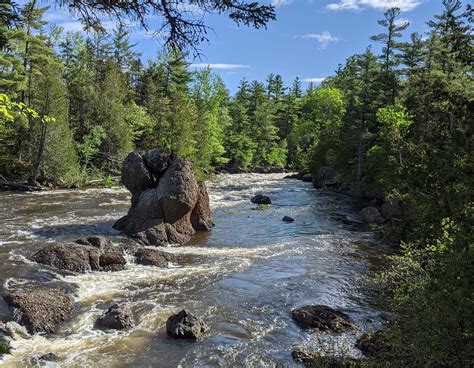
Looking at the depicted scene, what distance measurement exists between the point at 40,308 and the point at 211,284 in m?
5.85

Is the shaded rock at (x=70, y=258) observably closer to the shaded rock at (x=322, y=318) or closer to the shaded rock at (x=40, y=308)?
the shaded rock at (x=40, y=308)

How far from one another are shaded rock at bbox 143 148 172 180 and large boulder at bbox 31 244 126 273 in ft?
27.5

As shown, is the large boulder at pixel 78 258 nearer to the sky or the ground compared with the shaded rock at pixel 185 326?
nearer to the sky

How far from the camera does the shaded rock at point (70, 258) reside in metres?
15.5

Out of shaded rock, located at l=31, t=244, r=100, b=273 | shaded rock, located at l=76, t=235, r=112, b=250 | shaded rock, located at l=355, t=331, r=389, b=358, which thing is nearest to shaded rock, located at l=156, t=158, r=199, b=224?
shaded rock, located at l=76, t=235, r=112, b=250

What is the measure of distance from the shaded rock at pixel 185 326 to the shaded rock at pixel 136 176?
44.3ft

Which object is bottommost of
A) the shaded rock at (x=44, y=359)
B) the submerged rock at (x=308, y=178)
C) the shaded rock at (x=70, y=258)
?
the shaded rock at (x=44, y=359)

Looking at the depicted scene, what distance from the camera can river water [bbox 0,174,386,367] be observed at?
10.5 meters

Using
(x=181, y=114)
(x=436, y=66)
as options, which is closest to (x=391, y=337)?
(x=181, y=114)

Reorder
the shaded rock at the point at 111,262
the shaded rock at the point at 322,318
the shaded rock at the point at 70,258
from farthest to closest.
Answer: the shaded rock at the point at 111,262 → the shaded rock at the point at 70,258 → the shaded rock at the point at 322,318

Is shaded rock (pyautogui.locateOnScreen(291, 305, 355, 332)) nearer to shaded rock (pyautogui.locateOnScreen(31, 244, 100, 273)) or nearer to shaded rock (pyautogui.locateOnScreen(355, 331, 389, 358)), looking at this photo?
shaded rock (pyautogui.locateOnScreen(355, 331, 389, 358))

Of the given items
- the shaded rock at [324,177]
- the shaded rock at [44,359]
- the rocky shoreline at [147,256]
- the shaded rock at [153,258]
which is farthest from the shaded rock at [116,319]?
the shaded rock at [324,177]

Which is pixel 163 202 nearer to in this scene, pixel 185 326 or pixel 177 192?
pixel 177 192

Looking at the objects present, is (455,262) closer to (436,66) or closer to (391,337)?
(391,337)
